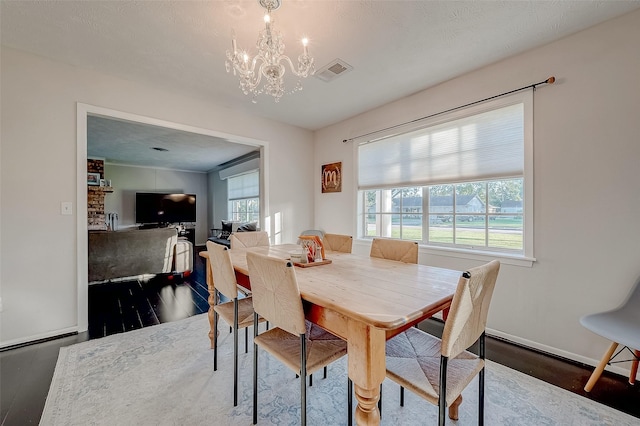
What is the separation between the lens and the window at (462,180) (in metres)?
2.27

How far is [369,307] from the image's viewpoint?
41.0 inches

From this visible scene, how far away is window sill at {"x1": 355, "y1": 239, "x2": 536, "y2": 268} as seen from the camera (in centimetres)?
220

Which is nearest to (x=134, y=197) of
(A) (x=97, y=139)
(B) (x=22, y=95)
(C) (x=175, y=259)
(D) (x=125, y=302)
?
(A) (x=97, y=139)

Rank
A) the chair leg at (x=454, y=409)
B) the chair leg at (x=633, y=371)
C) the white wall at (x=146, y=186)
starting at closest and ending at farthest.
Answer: the chair leg at (x=454, y=409)
the chair leg at (x=633, y=371)
the white wall at (x=146, y=186)

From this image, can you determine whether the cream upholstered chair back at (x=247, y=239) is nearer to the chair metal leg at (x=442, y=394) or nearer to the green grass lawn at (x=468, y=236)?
the green grass lawn at (x=468, y=236)

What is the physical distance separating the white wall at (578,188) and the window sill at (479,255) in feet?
0.17

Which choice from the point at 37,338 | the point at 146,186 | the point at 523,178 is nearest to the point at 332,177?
the point at 523,178

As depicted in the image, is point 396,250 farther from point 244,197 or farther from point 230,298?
point 244,197

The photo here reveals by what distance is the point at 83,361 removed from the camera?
195 cm

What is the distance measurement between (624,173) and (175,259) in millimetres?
4910

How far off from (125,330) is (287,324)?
83.2 inches

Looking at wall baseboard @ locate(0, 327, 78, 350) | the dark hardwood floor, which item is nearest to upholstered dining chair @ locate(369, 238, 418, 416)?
the dark hardwood floor

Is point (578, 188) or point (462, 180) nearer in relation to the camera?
point (578, 188)

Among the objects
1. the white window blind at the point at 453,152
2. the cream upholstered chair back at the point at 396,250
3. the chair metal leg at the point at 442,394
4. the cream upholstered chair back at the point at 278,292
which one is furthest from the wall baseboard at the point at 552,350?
the cream upholstered chair back at the point at 278,292
